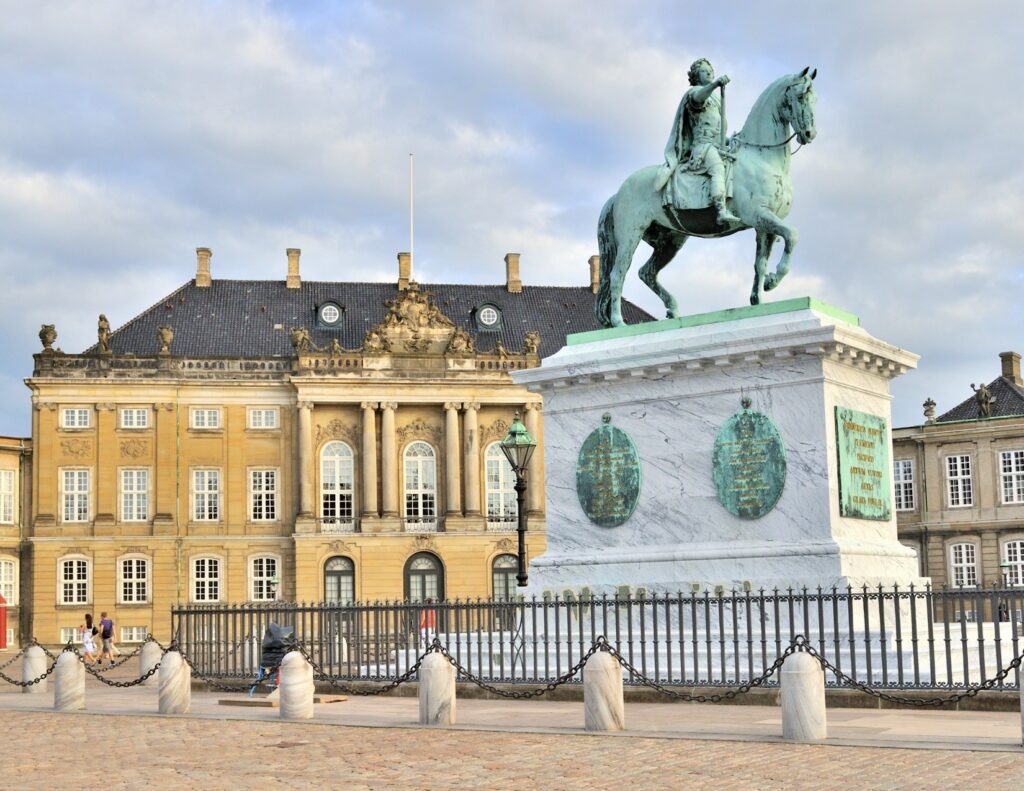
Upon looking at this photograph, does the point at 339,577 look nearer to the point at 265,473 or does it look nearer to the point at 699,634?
the point at 265,473

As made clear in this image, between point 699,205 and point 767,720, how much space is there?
6.47 metres

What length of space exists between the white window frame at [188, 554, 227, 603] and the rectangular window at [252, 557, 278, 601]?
4.26 feet

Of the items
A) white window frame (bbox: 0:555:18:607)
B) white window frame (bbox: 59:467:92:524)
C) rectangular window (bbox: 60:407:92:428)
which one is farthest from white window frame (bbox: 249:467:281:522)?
white window frame (bbox: 0:555:18:607)

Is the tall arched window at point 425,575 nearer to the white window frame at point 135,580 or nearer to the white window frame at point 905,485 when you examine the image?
the white window frame at point 135,580

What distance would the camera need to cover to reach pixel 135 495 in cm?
5897

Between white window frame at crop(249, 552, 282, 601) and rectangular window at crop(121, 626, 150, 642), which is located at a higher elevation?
white window frame at crop(249, 552, 282, 601)

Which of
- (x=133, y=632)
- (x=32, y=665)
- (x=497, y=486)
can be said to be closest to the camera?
(x=32, y=665)

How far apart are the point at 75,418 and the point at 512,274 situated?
20978 millimetres

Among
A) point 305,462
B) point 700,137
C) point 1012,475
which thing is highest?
point 700,137

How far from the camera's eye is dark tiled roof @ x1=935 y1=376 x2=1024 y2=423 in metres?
56.6

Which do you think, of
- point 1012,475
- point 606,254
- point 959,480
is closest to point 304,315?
point 959,480

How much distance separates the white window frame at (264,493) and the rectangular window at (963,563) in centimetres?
2728

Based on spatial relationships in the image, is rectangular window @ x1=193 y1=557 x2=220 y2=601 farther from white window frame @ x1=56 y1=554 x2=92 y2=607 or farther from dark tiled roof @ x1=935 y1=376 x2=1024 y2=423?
dark tiled roof @ x1=935 y1=376 x2=1024 y2=423

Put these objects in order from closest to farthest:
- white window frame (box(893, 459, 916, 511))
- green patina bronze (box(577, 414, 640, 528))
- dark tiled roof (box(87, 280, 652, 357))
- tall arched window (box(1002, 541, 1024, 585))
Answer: green patina bronze (box(577, 414, 640, 528)) → tall arched window (box(1002, 541, 1024, 585)) → white window frame (box(893, 459, 916, 511)) → dark tiled roof (box(87, 280, 652, 357))
